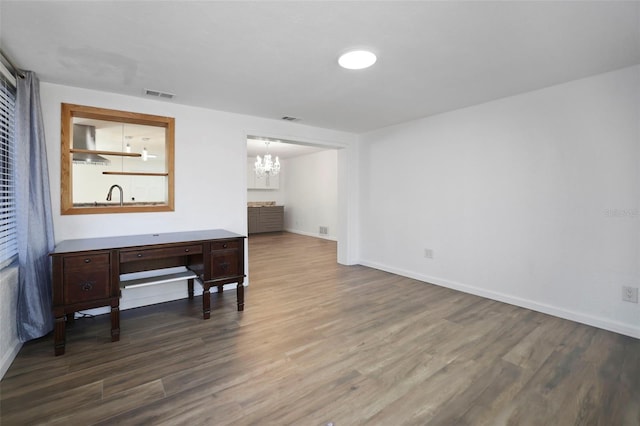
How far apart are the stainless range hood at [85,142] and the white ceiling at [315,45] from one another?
1.35 m

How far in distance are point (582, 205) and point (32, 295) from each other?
15.2 feet

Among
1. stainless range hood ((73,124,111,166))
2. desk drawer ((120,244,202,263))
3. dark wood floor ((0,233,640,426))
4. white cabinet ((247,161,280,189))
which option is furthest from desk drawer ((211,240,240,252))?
white cabinet ((247,161,280,189))

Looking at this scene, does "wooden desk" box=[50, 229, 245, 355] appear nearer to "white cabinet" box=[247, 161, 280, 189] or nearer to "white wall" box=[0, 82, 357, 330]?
"white wall" box=[0, 82, 357, 330]

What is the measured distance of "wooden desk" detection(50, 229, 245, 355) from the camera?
223 cm

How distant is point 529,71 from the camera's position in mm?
2484

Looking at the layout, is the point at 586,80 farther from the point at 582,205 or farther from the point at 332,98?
the point at 332,98

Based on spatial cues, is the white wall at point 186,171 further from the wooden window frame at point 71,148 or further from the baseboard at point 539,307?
the baseboard at point 539,307

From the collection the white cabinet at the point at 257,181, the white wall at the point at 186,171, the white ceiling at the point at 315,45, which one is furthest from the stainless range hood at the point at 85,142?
the white cabinet at the point at 257,181

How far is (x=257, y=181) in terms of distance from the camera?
902 centimetres

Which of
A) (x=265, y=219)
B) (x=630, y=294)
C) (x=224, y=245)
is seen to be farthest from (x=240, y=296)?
(x=265, y=219)

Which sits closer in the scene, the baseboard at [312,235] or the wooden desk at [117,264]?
the wooden desk at [117,264]

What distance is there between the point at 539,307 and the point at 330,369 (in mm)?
2354

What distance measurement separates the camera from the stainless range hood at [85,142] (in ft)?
12.3

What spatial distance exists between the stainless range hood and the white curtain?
1.49 meters
